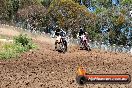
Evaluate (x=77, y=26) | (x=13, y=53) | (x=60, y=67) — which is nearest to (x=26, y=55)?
(x=13, y=53)

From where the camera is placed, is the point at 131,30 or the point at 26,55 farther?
the point at 131,30

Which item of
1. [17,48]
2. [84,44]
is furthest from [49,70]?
[84,44]

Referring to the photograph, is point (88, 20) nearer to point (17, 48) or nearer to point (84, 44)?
point (84, 44)

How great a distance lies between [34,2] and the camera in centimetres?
8594

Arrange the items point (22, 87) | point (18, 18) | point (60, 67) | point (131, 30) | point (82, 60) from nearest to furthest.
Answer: point (22, 87) → point (60, 67) → point (82, 60) → point (131, 30) → point (18, 18)

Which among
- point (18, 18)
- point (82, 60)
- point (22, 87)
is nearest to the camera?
point (22, 87)

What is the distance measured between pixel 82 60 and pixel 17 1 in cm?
6287

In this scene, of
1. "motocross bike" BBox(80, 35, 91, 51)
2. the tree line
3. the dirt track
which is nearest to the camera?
the dirt track

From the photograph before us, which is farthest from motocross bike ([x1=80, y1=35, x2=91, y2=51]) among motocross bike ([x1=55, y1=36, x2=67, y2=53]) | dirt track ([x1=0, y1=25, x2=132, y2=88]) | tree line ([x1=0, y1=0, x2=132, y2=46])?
tree line ([x1=0, y1=0, x2=132, y2=46])

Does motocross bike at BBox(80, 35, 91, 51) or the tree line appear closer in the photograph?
motocross bike at BBox(80, 35, 91, 51)

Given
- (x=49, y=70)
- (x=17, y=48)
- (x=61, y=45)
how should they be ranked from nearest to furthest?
(x=49, y=70) → (x=17, y=48) → (x=61, y=45)

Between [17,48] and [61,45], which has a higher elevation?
[61,45]

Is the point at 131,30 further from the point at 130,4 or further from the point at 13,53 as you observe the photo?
the point at 13,53

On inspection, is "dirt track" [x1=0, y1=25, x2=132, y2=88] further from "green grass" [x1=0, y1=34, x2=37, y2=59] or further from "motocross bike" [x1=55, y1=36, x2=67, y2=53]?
"motocross bike" [x1=55, y1=36, x2=67, y2=53]
